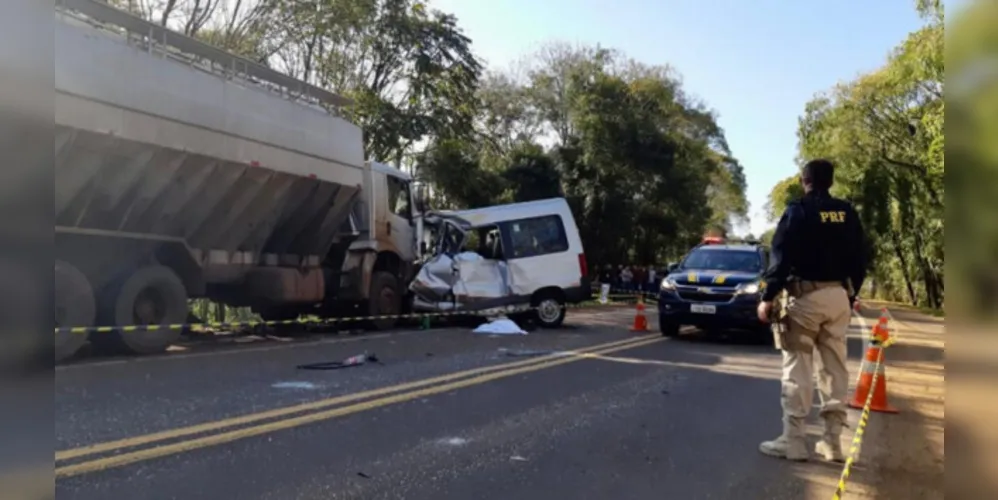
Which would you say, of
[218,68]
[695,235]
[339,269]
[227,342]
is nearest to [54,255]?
[218,68]

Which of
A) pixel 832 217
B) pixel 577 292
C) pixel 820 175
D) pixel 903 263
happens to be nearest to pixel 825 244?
pixel 832 217

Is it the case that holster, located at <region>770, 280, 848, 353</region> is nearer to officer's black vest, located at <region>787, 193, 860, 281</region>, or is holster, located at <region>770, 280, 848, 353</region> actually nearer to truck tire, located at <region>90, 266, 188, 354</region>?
officer's black vest, located at <region>787, 193, 860, 281</region>

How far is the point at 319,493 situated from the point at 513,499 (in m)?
1.06

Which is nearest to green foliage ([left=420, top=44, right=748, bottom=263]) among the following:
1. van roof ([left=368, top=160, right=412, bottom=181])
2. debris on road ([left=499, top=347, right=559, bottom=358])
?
van roof ([left=368, top=160, right=412, bottom=181])

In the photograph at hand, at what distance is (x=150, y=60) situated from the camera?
369 inches

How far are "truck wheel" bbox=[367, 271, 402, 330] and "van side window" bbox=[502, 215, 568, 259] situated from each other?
241 centimetres

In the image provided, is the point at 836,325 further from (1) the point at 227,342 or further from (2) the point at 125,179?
(1) the point at 227,342

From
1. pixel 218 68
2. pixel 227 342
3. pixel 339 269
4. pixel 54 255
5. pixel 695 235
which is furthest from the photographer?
pixel 695 235

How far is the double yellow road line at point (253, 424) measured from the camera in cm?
456

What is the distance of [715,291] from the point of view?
12469 mm

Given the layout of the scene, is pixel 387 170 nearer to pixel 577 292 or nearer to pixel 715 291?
pixel 577 292

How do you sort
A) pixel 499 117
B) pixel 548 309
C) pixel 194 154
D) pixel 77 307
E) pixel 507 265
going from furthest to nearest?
1. pixel 499 117
2. pixel 548 309
3. pixel 507 265
4. pixel 194 154
5. pixel 77 307

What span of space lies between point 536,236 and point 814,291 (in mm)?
10292

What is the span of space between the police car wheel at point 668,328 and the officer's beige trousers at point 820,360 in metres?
8.01
